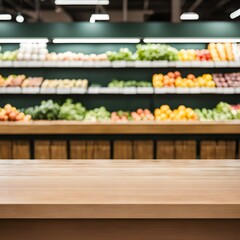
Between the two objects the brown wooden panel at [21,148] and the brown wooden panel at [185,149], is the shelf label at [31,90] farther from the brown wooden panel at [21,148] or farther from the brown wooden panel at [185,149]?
the brown wooden panel at [185,149]

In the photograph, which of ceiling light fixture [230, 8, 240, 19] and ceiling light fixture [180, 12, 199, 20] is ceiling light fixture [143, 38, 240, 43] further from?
ceiling light fixture [230, 8, 240, 19]

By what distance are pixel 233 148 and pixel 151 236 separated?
3702mm

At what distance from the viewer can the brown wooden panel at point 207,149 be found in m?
5.46

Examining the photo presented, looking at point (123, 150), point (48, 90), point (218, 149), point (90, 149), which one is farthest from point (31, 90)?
point (218, 149)

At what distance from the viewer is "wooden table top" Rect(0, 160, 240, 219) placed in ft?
6.23

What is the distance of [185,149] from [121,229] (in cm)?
344

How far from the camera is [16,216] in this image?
6.29 ft

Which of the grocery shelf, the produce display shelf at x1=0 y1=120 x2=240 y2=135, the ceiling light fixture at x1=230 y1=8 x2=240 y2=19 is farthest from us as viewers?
the ceiling light fixture at x1=230 y1=8 x2=240 y2=19

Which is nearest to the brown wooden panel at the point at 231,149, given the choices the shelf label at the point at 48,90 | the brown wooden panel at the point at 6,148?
the shelf label at the point at 48,90

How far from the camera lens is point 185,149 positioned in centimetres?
539

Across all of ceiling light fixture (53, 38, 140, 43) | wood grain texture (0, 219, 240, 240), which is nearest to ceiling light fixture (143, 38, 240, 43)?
ceiling light fixture (53, 38, 140, 43)

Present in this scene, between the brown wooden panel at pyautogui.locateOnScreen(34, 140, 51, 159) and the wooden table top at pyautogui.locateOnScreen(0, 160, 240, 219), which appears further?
the brown wooden panel at pyautogui.locateOnScreen(34, 140, 51, 159)

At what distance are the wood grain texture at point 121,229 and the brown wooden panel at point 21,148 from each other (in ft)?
11.2

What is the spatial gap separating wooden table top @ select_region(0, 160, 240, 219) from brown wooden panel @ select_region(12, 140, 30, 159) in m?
2.68
